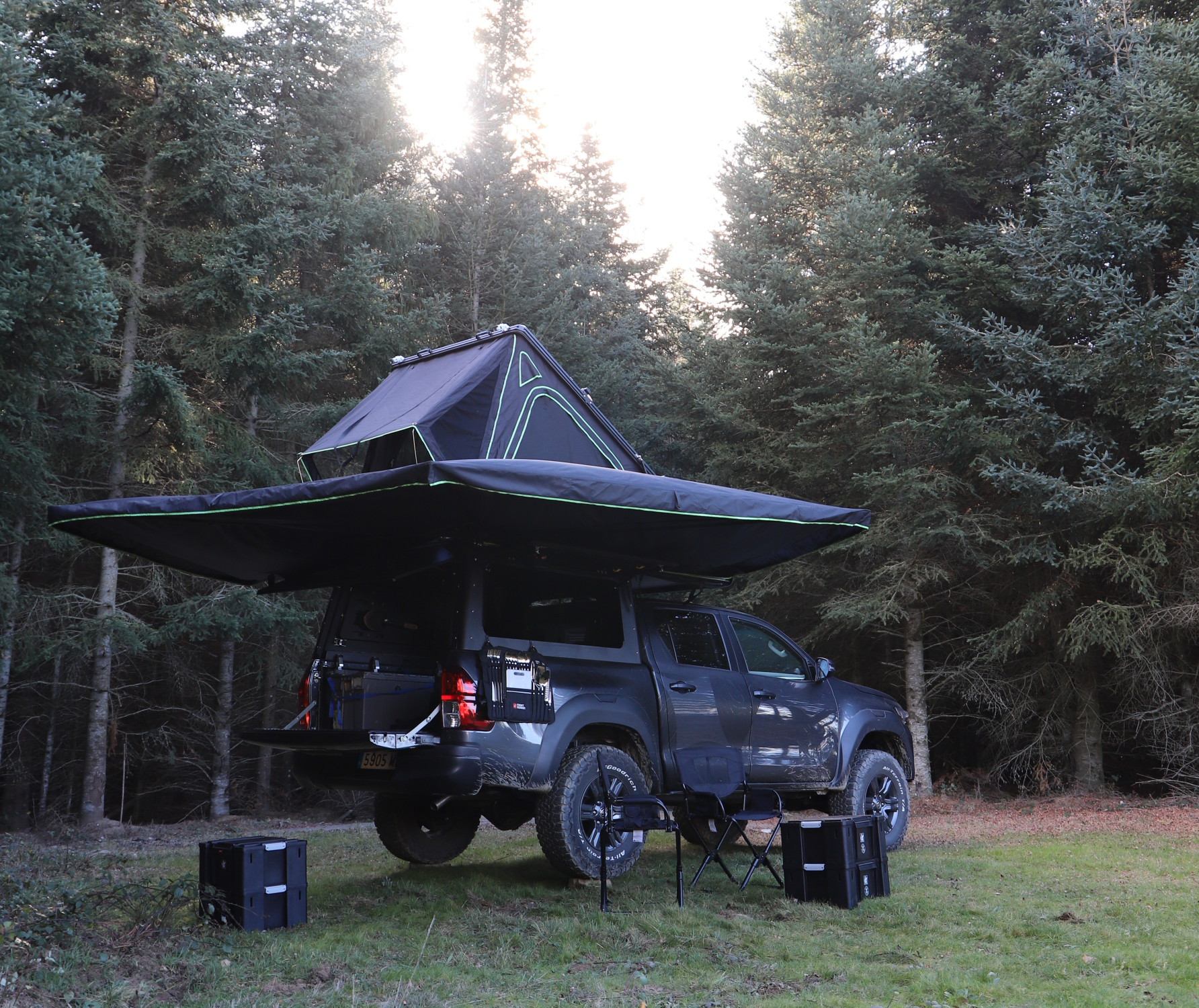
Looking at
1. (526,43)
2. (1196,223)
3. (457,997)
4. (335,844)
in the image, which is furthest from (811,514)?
(526,43)

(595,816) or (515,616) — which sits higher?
(515,616)

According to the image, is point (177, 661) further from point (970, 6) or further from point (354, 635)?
point (970, 6)

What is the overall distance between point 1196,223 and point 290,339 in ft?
34.5

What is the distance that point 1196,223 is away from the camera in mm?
10617

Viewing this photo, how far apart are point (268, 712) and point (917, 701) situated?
8850mm

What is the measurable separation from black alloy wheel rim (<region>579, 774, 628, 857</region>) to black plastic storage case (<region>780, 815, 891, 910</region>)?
3.27ft

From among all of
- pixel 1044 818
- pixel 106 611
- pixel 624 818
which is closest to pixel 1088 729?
pixel 1044 818

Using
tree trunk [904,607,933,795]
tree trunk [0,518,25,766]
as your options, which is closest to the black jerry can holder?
tree trunk [0,518,25,766]

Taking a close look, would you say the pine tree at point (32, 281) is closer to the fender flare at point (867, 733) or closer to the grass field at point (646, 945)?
the grass field at point (646, 945)

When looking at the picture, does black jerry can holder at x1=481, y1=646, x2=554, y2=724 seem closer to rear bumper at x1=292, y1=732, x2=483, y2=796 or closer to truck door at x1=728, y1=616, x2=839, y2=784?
rear bumper at x1=292, y1=732, x2=483, y2=796

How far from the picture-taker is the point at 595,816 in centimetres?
580

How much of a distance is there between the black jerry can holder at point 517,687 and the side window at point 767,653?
6.43 feet

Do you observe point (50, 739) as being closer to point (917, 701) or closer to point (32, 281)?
point (32, 281)

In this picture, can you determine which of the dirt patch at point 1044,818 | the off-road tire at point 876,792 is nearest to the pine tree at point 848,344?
the dirt patch at point 1044,818
